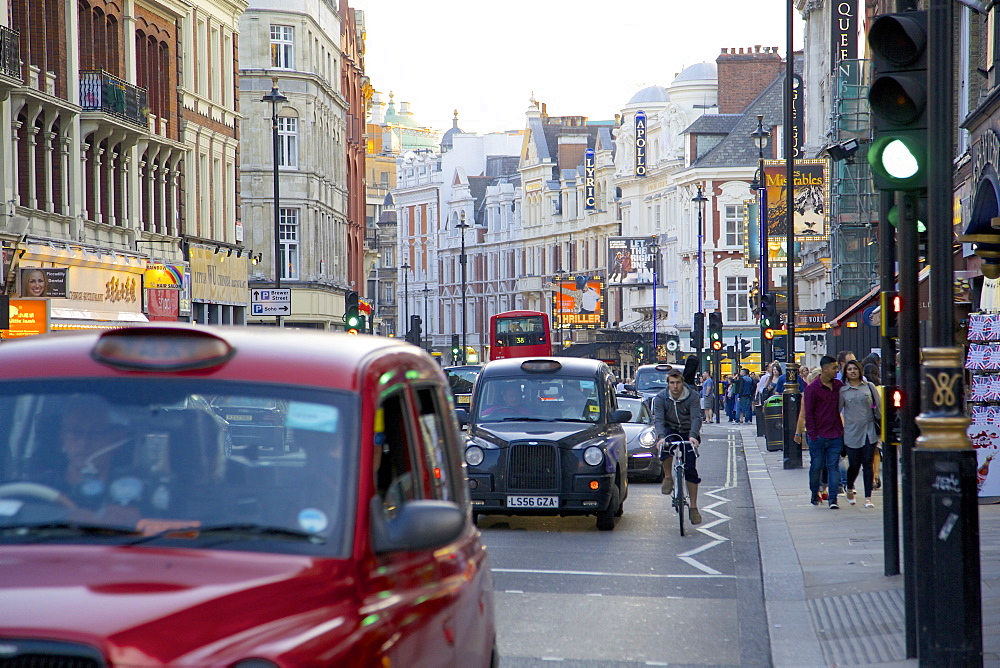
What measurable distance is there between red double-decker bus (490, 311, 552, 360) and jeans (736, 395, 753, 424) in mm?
18255

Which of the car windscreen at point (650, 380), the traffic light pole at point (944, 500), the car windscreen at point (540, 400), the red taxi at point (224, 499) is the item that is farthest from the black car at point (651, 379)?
the red taxi at point (224, 499)

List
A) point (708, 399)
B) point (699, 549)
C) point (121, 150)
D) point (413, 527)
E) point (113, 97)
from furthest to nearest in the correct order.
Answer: point (708, 399)
point (121, 150)
point (113, 97)
point (699, 549)
point (413, 527)

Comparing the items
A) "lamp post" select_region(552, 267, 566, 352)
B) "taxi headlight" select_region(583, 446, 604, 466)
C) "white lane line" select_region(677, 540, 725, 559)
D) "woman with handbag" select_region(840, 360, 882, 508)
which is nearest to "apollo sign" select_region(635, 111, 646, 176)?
"lamp post" select_region(552, 267, 566, 352)

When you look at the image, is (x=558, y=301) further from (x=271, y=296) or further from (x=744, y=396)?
(x=271, y=296)

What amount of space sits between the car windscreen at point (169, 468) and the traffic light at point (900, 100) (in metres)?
4.86

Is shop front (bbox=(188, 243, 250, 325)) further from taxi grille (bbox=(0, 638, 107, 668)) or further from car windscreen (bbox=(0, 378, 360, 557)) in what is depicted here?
taxi grille (bbox=(0, 638, 107, 668))

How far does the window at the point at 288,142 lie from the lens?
63.8 meters

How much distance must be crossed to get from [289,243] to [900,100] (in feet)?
187

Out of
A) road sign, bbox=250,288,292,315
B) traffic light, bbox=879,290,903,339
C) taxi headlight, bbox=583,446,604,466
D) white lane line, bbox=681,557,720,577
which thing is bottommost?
white lane line, bbox=681,557,720,577

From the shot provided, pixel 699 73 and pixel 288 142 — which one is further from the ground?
pixel 699 73

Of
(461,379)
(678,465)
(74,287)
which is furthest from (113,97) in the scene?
(678,465)

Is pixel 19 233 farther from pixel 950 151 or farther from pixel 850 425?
pixel 950 151

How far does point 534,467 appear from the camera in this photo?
15.9 meters

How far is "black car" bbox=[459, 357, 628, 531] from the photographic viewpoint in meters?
15.8
